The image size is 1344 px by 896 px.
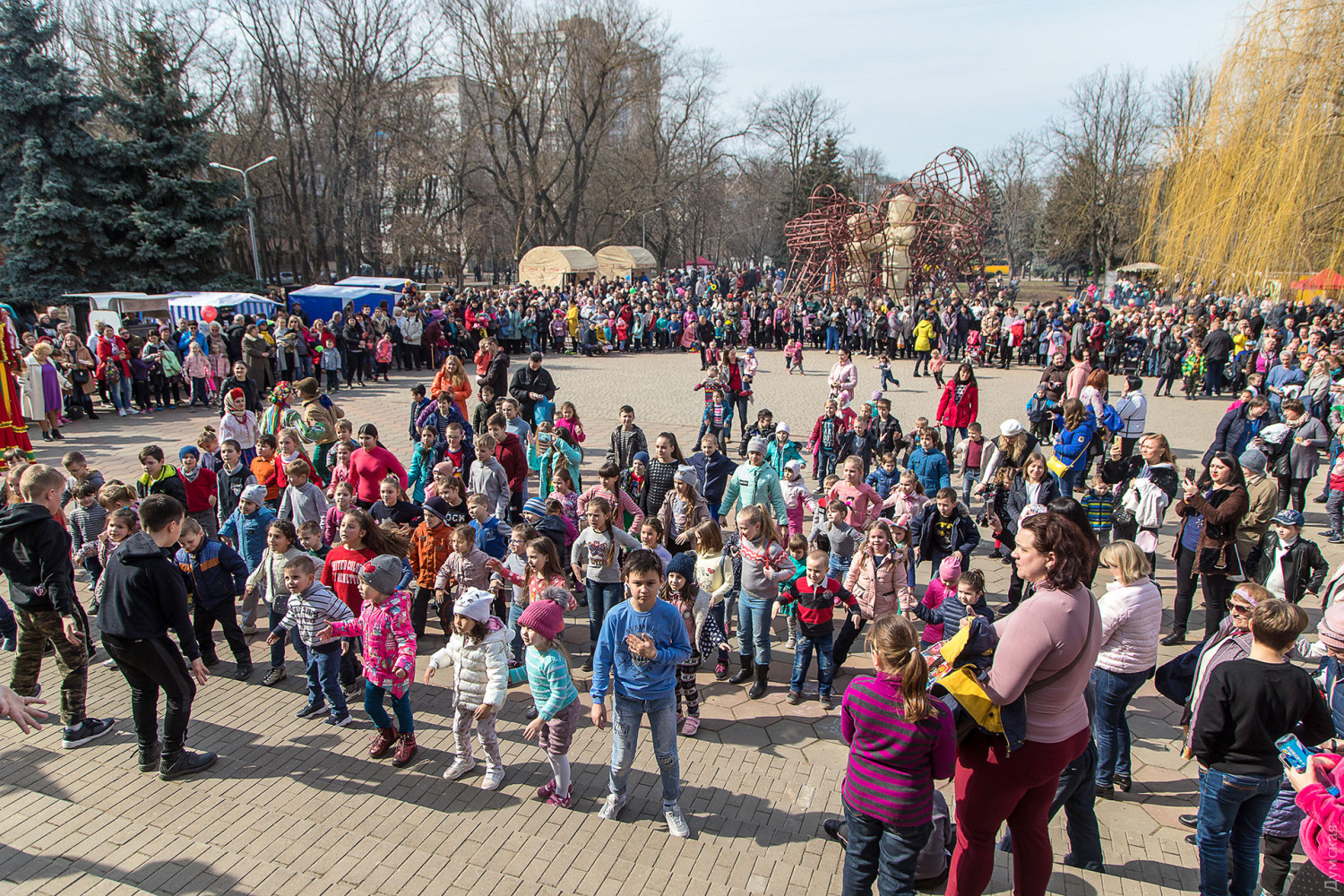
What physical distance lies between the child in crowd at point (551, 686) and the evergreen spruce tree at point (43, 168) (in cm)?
2336

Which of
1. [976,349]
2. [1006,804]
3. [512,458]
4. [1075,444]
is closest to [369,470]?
[512,458]

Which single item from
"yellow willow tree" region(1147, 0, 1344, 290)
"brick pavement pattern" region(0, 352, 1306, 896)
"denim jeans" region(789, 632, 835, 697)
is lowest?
"brick pavement pattern" region(0, 352, 1306, 896)

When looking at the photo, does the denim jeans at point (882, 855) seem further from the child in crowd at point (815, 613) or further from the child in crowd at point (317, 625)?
the child in crowd at point (317, 625)

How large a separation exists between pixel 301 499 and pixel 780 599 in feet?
13.8

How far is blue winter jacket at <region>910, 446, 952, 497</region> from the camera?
8.00 meters

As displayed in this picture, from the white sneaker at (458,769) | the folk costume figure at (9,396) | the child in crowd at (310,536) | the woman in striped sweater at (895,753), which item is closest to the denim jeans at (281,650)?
the child in crowd at (310,536)

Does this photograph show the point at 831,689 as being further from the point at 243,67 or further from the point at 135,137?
the point at 243,67

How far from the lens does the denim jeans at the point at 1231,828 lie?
3463 millimetres

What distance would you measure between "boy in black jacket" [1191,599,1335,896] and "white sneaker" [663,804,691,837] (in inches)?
94.5

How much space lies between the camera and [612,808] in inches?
169

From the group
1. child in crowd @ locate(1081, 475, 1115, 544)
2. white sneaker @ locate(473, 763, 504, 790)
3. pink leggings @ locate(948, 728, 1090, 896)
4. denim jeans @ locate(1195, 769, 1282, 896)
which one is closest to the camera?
pink leggings @ locate(948, 728, 1090, 896)

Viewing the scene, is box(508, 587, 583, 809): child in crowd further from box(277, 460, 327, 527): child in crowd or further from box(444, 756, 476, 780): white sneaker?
box(277, 460, 327, 527): child in crowd

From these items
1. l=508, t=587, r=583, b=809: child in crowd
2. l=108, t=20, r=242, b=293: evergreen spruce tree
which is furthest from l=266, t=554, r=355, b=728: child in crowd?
l=108, t=20, r=242, b=293: evergreen spruce tree

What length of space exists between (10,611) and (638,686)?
5373 mm
